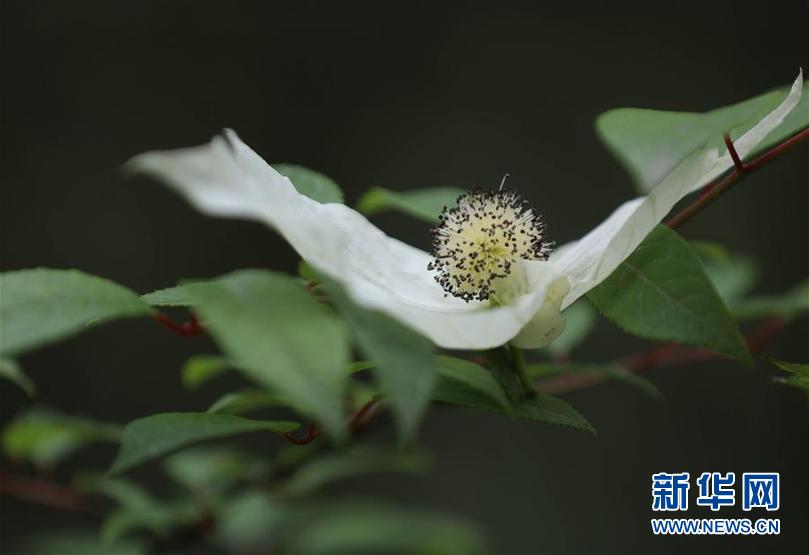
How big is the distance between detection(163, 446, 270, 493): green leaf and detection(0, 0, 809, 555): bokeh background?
89 centimetres

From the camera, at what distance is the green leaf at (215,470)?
782 mm

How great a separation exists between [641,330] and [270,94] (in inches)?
60.4

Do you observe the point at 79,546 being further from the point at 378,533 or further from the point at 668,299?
the point at 668,299

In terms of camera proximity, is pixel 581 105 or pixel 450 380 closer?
pixel 450 380

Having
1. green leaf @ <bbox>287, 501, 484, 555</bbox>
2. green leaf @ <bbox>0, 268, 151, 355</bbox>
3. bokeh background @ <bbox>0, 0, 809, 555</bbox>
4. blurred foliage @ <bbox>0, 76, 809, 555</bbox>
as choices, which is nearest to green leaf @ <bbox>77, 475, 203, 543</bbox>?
blurred foliage @ <bbox>0, 76, 809, 555</bbox>

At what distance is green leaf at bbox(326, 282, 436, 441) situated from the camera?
9.2 inches

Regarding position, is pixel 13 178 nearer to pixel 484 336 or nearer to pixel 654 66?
pixel 654 66

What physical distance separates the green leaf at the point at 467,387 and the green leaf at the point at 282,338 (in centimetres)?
8

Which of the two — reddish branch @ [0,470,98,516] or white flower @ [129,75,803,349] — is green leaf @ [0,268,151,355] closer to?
white flower @ [129,75,803,349]

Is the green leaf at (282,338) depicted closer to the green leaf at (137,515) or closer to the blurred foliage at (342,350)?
the blurred foliage at (342,350)

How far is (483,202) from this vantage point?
501 millimetres

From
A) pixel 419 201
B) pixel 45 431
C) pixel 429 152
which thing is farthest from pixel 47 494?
pixel 429 152

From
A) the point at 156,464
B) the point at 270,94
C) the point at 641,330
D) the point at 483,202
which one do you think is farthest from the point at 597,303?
the point at 270,94

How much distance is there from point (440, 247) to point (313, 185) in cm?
7
